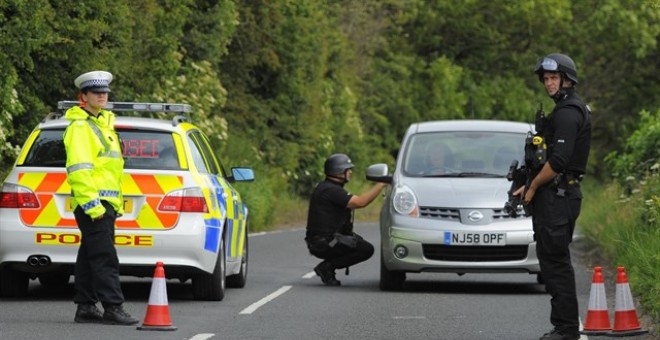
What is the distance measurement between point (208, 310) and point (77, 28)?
8.82 m

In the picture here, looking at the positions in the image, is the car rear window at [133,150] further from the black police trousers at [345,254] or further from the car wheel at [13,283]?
the black police trousers at [345,254]

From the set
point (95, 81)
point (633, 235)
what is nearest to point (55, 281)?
point (95, 81)

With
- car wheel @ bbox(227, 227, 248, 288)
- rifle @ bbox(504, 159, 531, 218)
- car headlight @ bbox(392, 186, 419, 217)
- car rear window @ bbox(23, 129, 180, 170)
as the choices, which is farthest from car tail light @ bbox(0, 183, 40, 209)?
rifle @ bbox(504, 159, 531, 218)

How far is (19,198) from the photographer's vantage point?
1403 centimetres

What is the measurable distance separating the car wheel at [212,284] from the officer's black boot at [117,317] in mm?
2056

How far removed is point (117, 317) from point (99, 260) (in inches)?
17.4

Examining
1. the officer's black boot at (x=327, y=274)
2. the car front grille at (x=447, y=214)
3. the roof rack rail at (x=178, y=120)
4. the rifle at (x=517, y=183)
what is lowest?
the officer's black boot at (x=327, y=274)

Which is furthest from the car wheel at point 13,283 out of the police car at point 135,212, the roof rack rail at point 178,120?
the roof rack rail at point 178,120

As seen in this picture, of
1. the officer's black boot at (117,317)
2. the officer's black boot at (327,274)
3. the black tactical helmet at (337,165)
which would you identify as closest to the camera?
the officer's black boot at (117,317)

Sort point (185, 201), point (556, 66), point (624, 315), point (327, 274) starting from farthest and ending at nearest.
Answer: point (327, 274) < point (185, 201) < point (624, 315) < point (556, 66)

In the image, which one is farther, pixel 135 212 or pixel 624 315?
pixel 135 212

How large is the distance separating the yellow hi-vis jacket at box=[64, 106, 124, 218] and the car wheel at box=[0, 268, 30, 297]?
2.27 m

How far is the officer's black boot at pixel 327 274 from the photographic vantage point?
57.1 feet

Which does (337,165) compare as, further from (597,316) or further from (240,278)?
(597,316)
